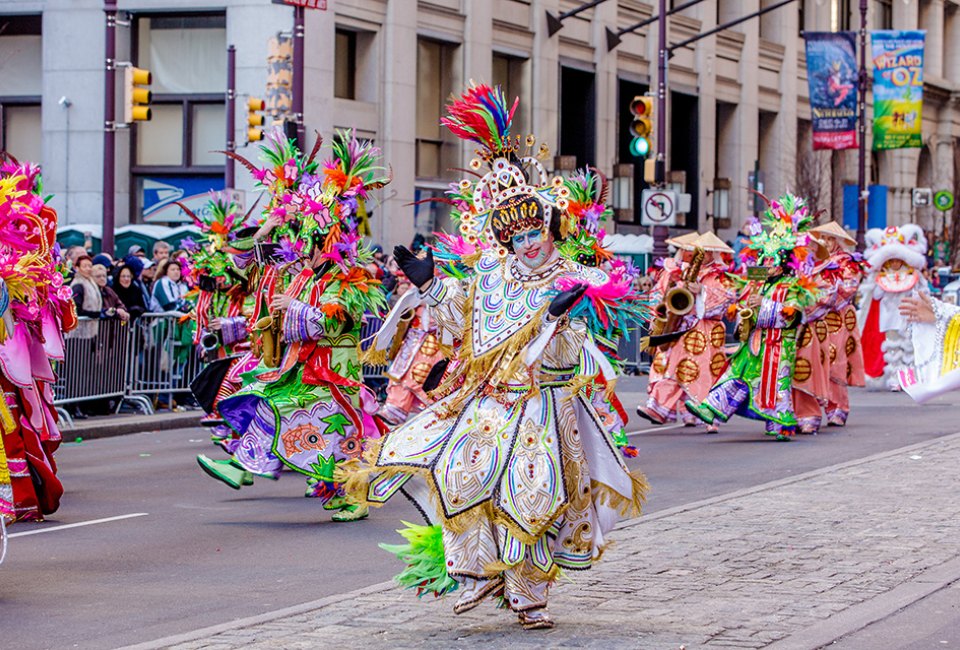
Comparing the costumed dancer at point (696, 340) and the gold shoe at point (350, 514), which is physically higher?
the costumed dancer at point (696, 340)

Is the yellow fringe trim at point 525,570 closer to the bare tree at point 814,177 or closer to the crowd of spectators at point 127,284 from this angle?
the crowd of spectators at point 127,284

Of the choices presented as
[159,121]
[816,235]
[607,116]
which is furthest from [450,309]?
[607,116]

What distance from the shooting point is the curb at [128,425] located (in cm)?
1839

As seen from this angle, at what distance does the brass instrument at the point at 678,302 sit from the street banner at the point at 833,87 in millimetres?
19209

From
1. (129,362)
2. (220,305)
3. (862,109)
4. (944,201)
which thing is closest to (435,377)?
(220,305)

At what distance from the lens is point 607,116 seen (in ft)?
133

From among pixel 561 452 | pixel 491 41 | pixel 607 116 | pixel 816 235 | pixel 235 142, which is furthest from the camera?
pixel 607 116

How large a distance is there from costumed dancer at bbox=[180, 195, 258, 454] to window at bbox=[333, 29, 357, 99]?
1435 centimetres

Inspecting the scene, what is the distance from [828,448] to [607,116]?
24.0 meters

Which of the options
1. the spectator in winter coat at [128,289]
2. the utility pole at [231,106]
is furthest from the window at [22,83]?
the spectator in winter coat at [128,289]

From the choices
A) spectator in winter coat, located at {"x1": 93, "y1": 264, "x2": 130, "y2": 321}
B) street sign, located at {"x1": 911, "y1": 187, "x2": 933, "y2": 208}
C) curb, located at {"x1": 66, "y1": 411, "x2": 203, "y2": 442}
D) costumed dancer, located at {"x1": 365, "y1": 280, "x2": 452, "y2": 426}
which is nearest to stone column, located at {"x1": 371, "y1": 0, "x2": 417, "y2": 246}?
curb, located at {"x1": 66, "y1": 411, "x2": 203, "y2": 442}

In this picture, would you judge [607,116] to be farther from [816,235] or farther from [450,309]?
[450,309]

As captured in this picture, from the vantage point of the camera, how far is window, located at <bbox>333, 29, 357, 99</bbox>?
107 feet

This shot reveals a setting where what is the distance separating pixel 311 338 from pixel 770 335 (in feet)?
24.3
